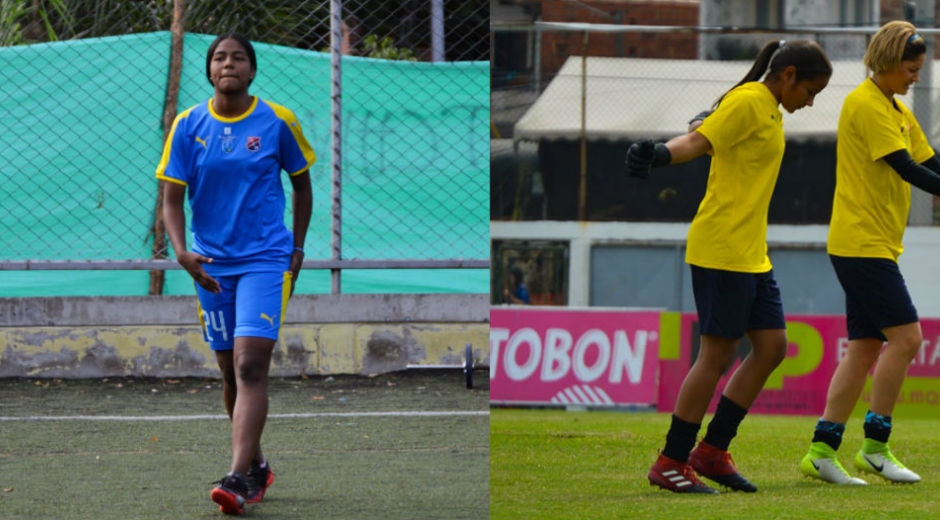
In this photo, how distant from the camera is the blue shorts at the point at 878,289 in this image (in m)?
4.02

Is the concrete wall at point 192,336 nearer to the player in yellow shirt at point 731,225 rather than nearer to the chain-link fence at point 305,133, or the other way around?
the chain-link fence at point 305,133

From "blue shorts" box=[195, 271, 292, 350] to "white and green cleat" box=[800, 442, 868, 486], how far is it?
1.47 metres

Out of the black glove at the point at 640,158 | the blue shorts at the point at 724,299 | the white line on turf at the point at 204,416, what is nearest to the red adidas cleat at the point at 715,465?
the blue shorts at the point at 724,299

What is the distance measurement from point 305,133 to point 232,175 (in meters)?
3.52

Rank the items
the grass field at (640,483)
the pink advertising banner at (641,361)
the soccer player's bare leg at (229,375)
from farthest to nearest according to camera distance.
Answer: the pink advertising banner at (641,361), the soccer player's bare leg at (229,375), the grass field at (640,483)

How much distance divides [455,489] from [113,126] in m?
3.96

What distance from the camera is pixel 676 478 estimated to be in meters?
3.58

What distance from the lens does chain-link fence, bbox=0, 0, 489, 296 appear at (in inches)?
295

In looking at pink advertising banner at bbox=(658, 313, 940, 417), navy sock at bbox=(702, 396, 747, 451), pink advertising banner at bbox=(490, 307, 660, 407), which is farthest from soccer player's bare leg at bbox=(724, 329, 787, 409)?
pink advertising banner at bbox=(658, 313, 940, 417)

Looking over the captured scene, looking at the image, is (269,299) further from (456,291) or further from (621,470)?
(456,291)

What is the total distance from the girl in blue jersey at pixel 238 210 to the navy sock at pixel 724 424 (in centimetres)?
120

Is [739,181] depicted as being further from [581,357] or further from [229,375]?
[581,357]

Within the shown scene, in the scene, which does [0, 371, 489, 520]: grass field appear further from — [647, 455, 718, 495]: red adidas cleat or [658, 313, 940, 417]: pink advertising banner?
[658, 313, 940, 417]: pink advertising banner

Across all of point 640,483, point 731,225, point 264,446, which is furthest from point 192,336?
point 731,225
